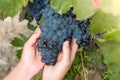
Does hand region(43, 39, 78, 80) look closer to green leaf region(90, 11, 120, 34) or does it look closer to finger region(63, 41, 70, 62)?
finger region(63, 41, 70, 62)

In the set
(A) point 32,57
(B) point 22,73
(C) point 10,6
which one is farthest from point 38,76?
(C) point 10,6

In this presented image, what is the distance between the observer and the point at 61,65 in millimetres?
1060

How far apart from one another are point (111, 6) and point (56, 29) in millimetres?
→ 399

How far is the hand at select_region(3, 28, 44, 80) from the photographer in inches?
45.9

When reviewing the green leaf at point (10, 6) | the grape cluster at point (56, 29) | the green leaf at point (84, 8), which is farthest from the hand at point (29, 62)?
the green leaf at point (84, 8)

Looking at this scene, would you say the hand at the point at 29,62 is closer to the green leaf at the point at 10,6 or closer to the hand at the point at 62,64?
the hand at the point at 62,64

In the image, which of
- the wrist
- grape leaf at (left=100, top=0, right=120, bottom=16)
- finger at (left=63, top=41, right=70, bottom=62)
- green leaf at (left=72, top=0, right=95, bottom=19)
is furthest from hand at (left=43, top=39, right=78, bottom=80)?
grape leaf at (left=100, top=0, right=120, bottom=16)

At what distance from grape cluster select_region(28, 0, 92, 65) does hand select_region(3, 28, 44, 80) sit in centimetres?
11

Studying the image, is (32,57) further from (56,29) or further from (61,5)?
(61,5)

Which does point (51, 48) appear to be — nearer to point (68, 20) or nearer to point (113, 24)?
point (68, 20)

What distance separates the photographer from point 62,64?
1.05 m

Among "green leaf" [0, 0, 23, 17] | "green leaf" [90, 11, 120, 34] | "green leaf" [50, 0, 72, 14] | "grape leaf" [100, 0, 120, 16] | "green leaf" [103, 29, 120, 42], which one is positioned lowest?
"green leaf" [103, 29, 120, 42]

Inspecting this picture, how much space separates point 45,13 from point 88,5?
295 millimetres

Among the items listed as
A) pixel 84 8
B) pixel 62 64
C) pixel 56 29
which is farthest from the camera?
pixel 62 64
